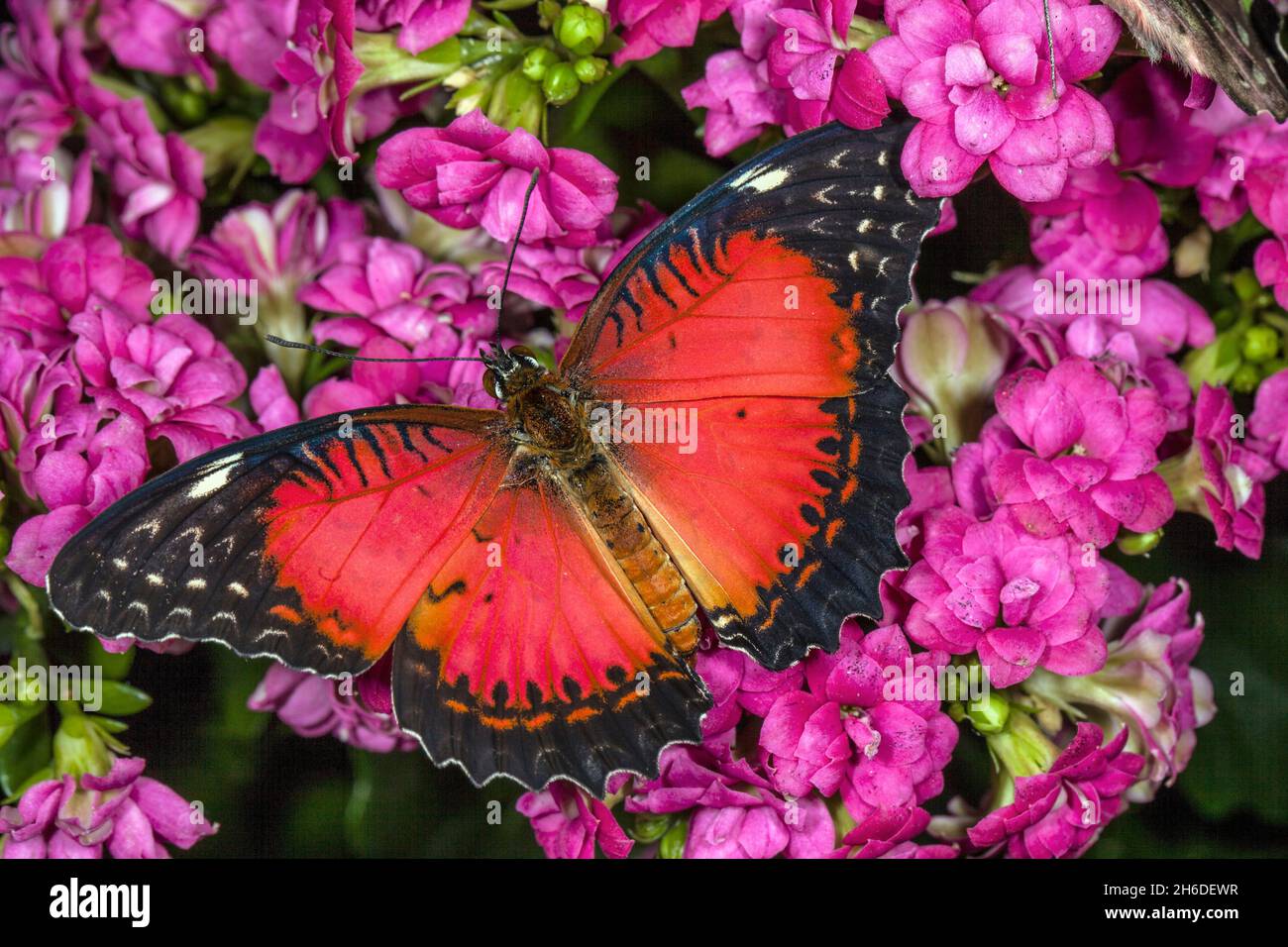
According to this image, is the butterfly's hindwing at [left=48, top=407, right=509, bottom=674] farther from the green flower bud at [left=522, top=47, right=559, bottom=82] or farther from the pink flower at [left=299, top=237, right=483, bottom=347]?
the green flower bud at [left=522, top=47, right=559, bottom=82]

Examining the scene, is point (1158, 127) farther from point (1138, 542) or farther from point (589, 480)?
point (589, 480)

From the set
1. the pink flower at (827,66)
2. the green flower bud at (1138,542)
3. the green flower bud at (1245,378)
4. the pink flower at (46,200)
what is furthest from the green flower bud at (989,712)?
the pink flower at (46,200)

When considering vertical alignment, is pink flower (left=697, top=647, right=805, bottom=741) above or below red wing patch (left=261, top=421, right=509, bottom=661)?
below

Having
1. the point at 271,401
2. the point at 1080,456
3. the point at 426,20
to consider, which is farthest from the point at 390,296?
the point at 1080,456

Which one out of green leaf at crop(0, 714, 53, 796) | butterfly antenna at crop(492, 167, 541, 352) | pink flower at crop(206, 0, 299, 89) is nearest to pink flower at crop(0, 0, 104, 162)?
pink flower at crop(206, 0, 299, 89)
